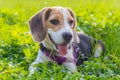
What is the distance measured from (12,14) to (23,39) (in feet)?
8.24

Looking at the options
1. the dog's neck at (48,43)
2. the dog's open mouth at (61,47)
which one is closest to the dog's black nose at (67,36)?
the dog's open mouth at (61,47)

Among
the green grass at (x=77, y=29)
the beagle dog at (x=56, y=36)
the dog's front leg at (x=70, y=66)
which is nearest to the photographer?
the green grass at (x=77, y=29)

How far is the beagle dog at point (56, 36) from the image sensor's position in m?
5.72

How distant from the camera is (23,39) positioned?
7.20 m

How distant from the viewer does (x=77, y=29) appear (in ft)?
25.2

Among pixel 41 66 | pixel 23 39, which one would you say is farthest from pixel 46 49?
pixel 23 39

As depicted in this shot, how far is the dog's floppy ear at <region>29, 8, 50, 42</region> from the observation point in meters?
5.93

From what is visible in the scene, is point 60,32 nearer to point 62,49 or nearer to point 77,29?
point 62,49

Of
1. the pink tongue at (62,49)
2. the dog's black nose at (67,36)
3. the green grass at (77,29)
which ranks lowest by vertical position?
the green grass at (77,29)

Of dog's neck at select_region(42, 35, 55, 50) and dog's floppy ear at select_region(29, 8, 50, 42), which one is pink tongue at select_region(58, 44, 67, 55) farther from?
dog's floppy ear at select_region(29, 8, 50, 42)

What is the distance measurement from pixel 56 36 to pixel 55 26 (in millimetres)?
155

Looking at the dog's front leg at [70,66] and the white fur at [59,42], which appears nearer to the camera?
the white fur at [59,42]

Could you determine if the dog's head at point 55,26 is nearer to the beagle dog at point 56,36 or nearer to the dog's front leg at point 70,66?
the beagle dog at point 56,36

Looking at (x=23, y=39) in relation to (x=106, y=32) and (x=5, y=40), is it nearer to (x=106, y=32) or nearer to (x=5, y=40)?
(x=5, y=40)
